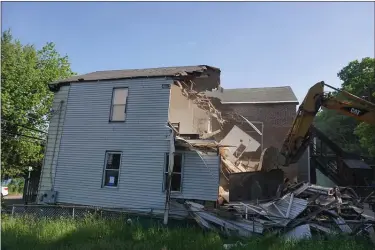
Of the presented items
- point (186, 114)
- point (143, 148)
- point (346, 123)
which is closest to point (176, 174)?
point (143, 148)

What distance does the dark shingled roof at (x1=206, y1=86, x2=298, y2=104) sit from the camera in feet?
75.7

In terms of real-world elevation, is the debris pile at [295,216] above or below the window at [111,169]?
below

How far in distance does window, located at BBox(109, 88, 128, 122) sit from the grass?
5.18 meters

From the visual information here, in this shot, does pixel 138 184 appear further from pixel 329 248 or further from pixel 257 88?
pixel 257 88

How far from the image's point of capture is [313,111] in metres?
12.3

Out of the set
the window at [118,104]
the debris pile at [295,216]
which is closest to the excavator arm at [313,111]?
the debris pile at [295,216]

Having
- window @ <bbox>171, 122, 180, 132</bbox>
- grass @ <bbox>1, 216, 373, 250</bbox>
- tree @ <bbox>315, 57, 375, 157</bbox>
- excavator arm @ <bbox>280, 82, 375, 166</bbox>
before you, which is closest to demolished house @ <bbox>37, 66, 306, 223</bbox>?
window @ <bbox>171, 122, 180, 132</bbox>

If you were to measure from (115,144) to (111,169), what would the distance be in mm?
1095

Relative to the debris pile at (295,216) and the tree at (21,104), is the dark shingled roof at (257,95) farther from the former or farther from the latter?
the tree at (21,104)

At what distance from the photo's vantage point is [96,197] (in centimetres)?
1450

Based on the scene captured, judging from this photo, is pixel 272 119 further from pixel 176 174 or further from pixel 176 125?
pixel 176 174

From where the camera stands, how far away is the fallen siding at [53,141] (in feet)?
51.3

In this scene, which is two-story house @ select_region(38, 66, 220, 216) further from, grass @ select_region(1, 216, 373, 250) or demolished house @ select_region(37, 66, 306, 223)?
grass @ select_region(1, 216, 373, 250)

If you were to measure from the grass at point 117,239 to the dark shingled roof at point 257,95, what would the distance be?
13.8 meters
